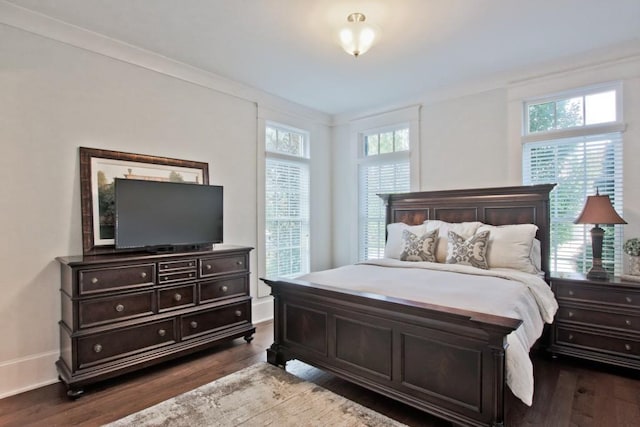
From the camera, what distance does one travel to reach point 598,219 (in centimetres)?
293

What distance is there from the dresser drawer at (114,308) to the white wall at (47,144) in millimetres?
463

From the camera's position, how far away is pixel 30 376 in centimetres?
262

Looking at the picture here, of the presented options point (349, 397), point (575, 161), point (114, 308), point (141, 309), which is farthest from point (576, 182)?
point (114, 308)

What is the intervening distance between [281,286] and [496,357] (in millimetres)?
1598

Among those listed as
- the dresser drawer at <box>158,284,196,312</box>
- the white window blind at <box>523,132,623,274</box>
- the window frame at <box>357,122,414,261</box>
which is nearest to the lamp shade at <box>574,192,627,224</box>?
the white window blind at <box>523,132,623,274</box>

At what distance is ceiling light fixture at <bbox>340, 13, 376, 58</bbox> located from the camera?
2.56 meters

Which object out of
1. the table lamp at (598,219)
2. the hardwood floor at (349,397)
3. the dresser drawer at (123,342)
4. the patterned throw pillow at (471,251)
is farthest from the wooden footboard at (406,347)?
the table lamp at (598,219)

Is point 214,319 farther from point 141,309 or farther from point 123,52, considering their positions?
point 123,52

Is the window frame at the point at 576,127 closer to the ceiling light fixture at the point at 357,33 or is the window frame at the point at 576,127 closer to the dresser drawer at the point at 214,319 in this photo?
the ceiling light fixture at the point at 357,33

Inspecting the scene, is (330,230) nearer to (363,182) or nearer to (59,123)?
(363,182)

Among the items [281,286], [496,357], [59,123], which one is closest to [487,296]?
[496,357]

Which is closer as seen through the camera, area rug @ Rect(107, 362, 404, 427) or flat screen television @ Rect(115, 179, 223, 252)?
area rug @ Rect(107, 362, 404, 427)

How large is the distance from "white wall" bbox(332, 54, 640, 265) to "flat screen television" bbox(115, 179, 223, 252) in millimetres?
2597

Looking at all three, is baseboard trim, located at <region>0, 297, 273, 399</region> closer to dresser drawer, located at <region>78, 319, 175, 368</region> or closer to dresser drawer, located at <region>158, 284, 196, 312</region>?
dresser drawer, located at <region>78, 319, 175, 368</region>
